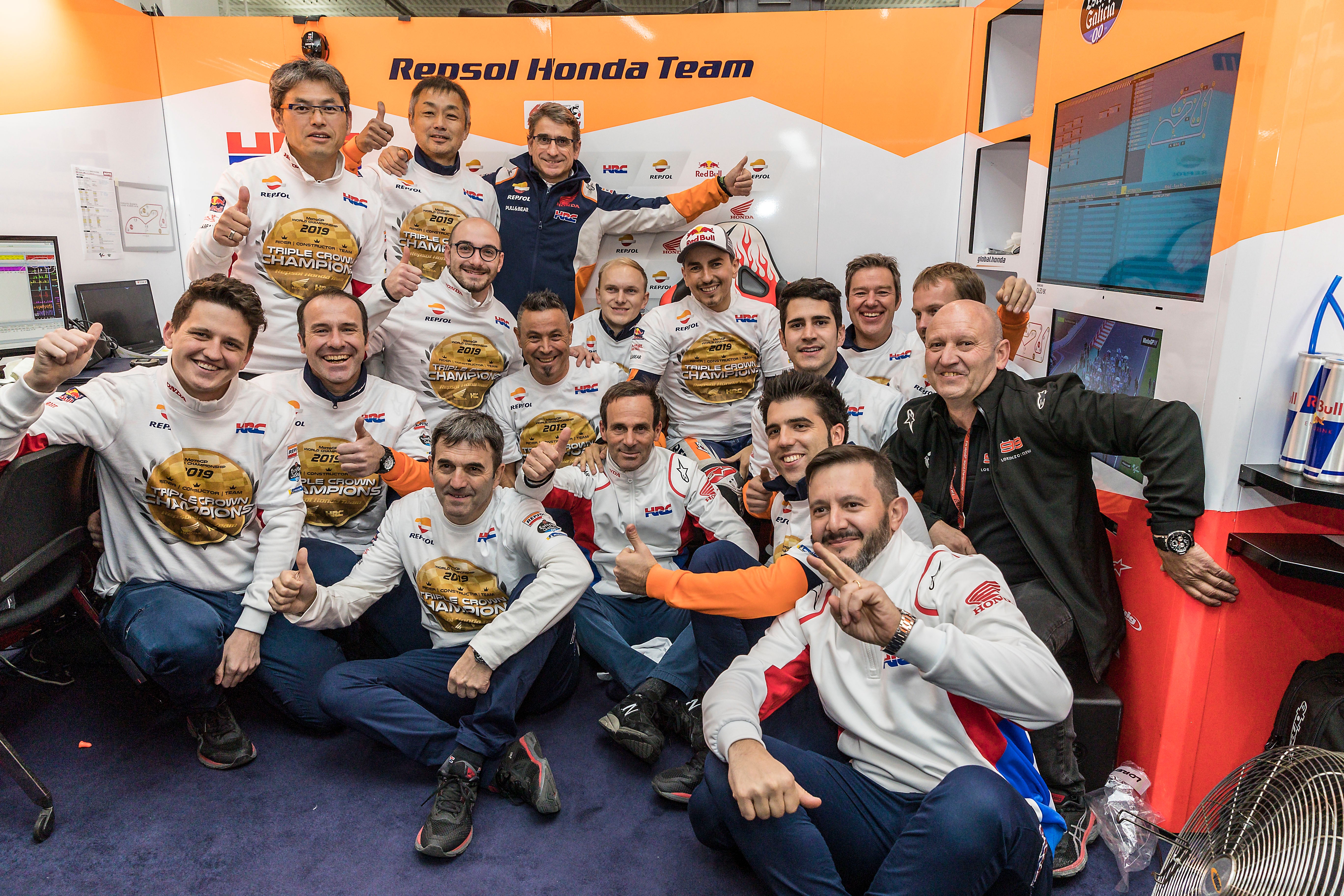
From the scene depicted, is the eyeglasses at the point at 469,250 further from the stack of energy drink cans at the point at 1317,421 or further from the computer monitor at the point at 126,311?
the stack of energy drink cans at the point at 1317,421

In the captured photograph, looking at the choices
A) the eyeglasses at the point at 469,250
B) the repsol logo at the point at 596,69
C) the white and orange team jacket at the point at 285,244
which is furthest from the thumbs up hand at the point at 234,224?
the repsol logo at the point at 596,69

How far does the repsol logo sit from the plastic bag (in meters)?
3.65

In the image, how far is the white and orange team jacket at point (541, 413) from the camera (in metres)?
3.21

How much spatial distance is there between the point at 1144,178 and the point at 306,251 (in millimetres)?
2912

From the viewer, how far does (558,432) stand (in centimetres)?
324

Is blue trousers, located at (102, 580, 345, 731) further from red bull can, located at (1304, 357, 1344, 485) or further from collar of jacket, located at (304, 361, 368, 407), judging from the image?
red bull can, located at (1304, 357, 1344, 485)

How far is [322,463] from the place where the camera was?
274cm

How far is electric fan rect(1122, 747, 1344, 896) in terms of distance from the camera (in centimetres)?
110

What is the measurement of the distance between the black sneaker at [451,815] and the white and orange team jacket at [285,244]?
1.75 m

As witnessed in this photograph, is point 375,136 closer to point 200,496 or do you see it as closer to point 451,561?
point 200,496

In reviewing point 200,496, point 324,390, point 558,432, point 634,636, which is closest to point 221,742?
point 200,496

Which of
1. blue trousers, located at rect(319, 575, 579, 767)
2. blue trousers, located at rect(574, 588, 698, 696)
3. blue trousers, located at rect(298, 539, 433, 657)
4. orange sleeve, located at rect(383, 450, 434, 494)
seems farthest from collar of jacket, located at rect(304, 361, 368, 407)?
blue trousers, located at rect(574, 588, 698, 696)

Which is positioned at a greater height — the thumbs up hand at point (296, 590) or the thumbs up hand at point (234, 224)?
the thumbs up hand at point (234, 224)

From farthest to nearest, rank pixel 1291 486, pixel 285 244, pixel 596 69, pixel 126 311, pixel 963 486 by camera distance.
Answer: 1. pixel 596 69
2. pixel 126 311
3. pixel 285 244
4. pixel 963 486
5. pixel 1291 486
